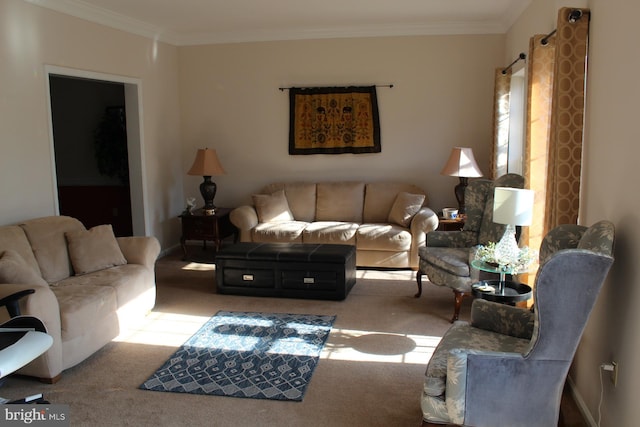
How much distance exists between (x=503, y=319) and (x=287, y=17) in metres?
4.32

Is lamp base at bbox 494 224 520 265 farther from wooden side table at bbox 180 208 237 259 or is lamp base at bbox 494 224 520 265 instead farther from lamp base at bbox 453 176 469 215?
wooden side table at bbox 180 208 237 259

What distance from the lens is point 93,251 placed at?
14.2ft

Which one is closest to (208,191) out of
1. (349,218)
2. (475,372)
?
(349,218)

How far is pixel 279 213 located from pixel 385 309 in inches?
86.5

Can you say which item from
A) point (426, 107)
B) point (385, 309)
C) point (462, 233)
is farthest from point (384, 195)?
point (385, 309)

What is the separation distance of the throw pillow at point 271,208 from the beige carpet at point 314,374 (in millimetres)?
1365

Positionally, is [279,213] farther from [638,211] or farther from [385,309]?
[638,211]

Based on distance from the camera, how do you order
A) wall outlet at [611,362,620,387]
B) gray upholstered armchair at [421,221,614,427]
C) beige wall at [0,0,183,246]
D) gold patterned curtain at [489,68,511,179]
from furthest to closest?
gold patterned curtain at [489,68,511,179], beige wall at [0,0,183,246], wall outlet at [611,362,620,387], gray upholstered armchair at [421,221,614,427]

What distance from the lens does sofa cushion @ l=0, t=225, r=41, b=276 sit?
12.5ft

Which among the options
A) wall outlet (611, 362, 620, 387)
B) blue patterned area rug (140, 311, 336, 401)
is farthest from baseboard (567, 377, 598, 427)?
blue patterned area rug (140, 311, 336, 401)

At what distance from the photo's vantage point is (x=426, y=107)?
647cm

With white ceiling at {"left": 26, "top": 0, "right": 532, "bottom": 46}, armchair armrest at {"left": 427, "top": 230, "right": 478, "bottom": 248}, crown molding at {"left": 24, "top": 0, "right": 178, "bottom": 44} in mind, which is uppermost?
white ceiling at {"left": 26, "top": 0, "right": 532, "bottom": 46}

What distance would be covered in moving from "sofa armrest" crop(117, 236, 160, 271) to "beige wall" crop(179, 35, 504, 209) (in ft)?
8.24

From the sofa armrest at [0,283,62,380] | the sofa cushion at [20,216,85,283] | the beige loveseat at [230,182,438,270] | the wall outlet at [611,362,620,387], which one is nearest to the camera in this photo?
the wall outlet at [611,362,620,387]
